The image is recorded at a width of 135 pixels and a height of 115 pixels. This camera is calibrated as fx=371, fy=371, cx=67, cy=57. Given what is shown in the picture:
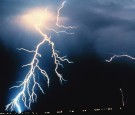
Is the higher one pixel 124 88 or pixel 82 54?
pixel 82 54

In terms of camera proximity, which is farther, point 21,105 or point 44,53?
point 44,53

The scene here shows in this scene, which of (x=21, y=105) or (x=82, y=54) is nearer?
(x=21, y=105)

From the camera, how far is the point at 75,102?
2219cm

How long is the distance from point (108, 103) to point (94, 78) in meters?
3.35

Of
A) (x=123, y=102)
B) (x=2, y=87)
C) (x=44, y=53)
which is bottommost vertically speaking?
(x=123, y=102)

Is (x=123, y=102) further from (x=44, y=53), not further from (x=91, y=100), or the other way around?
(x=44, y=53)

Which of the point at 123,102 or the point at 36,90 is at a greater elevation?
the point at 36,90

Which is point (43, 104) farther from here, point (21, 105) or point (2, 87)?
point (2, 87)

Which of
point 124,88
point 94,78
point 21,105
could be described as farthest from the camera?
point 94,78

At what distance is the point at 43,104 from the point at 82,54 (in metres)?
6.19

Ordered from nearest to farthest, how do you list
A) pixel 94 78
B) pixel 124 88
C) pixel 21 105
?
pixel 21 105
pixel 124 88
pixel 94 78

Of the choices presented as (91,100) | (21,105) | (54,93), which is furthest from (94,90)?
(21,105)

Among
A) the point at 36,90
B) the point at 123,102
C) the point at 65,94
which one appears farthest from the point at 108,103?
the point at 36,90

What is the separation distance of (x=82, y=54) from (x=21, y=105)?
6.85 metres
